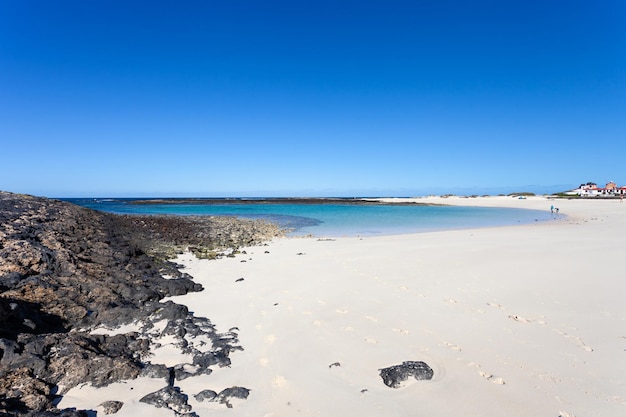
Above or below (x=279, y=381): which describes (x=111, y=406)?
above

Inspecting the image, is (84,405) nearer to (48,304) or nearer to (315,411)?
(315,411)

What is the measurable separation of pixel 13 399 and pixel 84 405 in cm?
63

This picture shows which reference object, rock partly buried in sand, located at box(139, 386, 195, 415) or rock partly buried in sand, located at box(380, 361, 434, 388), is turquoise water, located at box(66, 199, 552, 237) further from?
rock partly buried in sand, located at box(139, 386, 195, 415)

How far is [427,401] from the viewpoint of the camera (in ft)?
12.4

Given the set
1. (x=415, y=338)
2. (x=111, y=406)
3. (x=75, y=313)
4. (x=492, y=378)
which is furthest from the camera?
(x=75, y=313)

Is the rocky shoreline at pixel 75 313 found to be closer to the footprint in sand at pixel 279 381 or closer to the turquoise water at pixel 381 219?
the footprint in sand at pixel 279 381

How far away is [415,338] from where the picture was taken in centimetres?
535

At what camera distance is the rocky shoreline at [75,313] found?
3.74 metres

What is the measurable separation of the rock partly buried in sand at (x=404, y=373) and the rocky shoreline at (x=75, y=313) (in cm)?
181

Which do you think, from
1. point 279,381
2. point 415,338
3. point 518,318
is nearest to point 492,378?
point 415,338

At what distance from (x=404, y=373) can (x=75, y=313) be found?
5391mm

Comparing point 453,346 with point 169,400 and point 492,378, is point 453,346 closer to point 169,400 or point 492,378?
point 492,378

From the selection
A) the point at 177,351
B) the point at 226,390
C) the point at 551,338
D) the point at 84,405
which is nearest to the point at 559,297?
the point at 551,338

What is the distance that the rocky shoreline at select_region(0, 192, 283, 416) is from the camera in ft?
12.3
